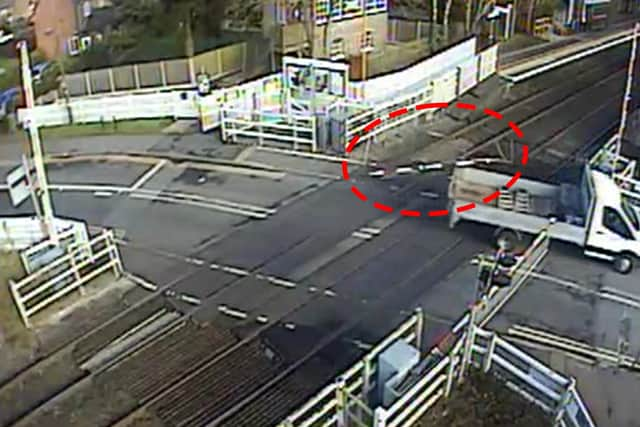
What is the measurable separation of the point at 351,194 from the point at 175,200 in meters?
4.87

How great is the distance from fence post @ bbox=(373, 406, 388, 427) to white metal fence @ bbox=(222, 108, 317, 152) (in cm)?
1439

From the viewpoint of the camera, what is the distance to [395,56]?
120ft

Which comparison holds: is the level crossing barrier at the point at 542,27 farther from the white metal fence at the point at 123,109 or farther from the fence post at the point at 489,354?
the fence post at the point at 489,354

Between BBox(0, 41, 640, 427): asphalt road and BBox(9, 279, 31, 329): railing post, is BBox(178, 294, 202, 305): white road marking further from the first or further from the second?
BBox(9, 279, 31, 329): railing post

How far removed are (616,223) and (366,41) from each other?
2031 cm

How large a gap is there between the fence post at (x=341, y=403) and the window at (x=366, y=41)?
25598mm

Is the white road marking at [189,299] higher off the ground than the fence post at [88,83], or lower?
lower

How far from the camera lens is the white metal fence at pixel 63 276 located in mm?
16703

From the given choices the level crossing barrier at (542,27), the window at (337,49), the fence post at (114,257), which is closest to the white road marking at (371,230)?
the fence post at (114,257)

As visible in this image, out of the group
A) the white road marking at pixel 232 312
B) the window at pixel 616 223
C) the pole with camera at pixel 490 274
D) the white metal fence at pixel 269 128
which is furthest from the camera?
the white metal fence at pixel 269 128

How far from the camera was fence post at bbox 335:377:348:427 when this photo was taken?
12.4 m

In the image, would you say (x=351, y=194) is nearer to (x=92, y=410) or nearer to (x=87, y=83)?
(x=92, y=410)

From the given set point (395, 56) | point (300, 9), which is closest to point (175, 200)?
point (300, 9)

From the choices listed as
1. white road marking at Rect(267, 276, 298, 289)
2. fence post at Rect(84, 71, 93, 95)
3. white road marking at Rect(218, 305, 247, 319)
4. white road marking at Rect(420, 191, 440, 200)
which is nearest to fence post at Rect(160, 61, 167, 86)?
fence post at Rect(84, 71, 93, 95)
